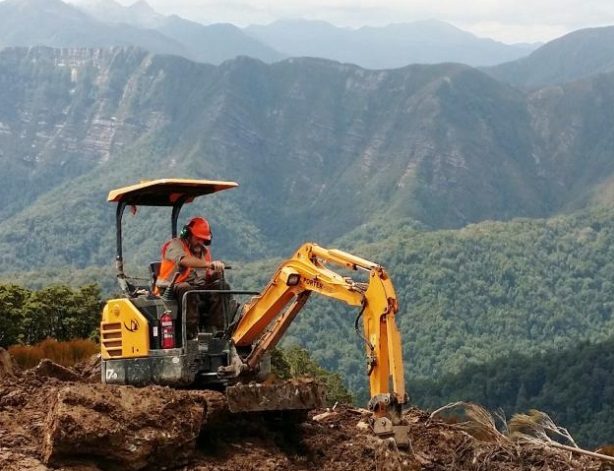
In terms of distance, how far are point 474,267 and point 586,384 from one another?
89.8m

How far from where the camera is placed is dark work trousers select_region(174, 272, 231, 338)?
16109 millimetres

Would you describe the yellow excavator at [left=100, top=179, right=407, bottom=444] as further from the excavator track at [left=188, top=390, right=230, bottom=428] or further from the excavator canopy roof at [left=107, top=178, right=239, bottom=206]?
the excavator track at [left=188, top=390, right=230, bottom=428]

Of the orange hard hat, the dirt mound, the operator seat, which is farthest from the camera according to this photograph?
the dirt mound

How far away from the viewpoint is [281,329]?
53.7ft

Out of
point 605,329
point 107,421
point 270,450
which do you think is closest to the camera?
point 107,421

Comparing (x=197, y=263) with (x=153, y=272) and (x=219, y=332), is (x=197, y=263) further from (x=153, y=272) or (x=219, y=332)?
(x=153, y=272)

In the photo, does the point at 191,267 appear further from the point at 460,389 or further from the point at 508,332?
the point at 508,332

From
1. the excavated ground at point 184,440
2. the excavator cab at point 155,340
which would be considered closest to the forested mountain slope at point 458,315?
the excavated ground at point 184,440

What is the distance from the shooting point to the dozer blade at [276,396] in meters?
15.4

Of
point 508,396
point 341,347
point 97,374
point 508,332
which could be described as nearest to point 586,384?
point 508,396

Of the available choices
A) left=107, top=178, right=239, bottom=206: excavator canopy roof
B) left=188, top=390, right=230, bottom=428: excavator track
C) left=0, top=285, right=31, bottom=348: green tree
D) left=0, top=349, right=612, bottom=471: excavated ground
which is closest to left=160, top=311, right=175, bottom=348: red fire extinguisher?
left=188, top=390, right=230, bottom=428: excavator track

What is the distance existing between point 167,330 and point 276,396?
151 cm

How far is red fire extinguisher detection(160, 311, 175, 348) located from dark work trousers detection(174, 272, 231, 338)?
0.19 m

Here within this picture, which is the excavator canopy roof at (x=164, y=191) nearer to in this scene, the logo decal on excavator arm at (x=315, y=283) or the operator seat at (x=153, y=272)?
the operator seat at (x=153, y=272)
